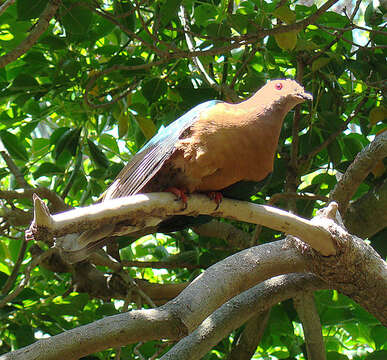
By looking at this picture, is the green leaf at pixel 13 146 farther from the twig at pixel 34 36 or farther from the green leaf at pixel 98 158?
the twig at pixel 34 36

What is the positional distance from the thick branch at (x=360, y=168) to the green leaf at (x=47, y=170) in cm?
170

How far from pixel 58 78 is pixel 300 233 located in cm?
181

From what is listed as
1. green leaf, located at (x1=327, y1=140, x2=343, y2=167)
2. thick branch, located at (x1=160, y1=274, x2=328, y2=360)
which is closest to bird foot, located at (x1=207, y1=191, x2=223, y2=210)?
thick branch, located at (x1=160, y1=274, x2=328, y2=360)

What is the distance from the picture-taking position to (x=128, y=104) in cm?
366

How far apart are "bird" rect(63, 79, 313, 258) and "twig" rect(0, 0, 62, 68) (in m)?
0.77

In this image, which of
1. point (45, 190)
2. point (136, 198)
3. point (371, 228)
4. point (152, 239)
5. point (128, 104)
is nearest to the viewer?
→ point (136, 198)

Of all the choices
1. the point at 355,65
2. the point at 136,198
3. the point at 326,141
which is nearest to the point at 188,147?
the point at 136,198

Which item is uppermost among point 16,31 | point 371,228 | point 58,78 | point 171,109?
point 16,31

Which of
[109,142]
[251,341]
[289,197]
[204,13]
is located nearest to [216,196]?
[289,197]

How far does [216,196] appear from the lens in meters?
2.40

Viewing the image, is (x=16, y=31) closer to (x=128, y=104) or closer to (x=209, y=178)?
(x=128, y=104)

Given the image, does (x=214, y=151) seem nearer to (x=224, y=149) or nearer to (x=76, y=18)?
(x=224, y=149)

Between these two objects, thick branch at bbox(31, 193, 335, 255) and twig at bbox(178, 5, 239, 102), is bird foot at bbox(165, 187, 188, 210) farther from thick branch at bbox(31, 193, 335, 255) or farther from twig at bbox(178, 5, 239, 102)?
twig at bbox(178, 5, 239, 102)

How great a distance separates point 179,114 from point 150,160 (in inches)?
46.5
